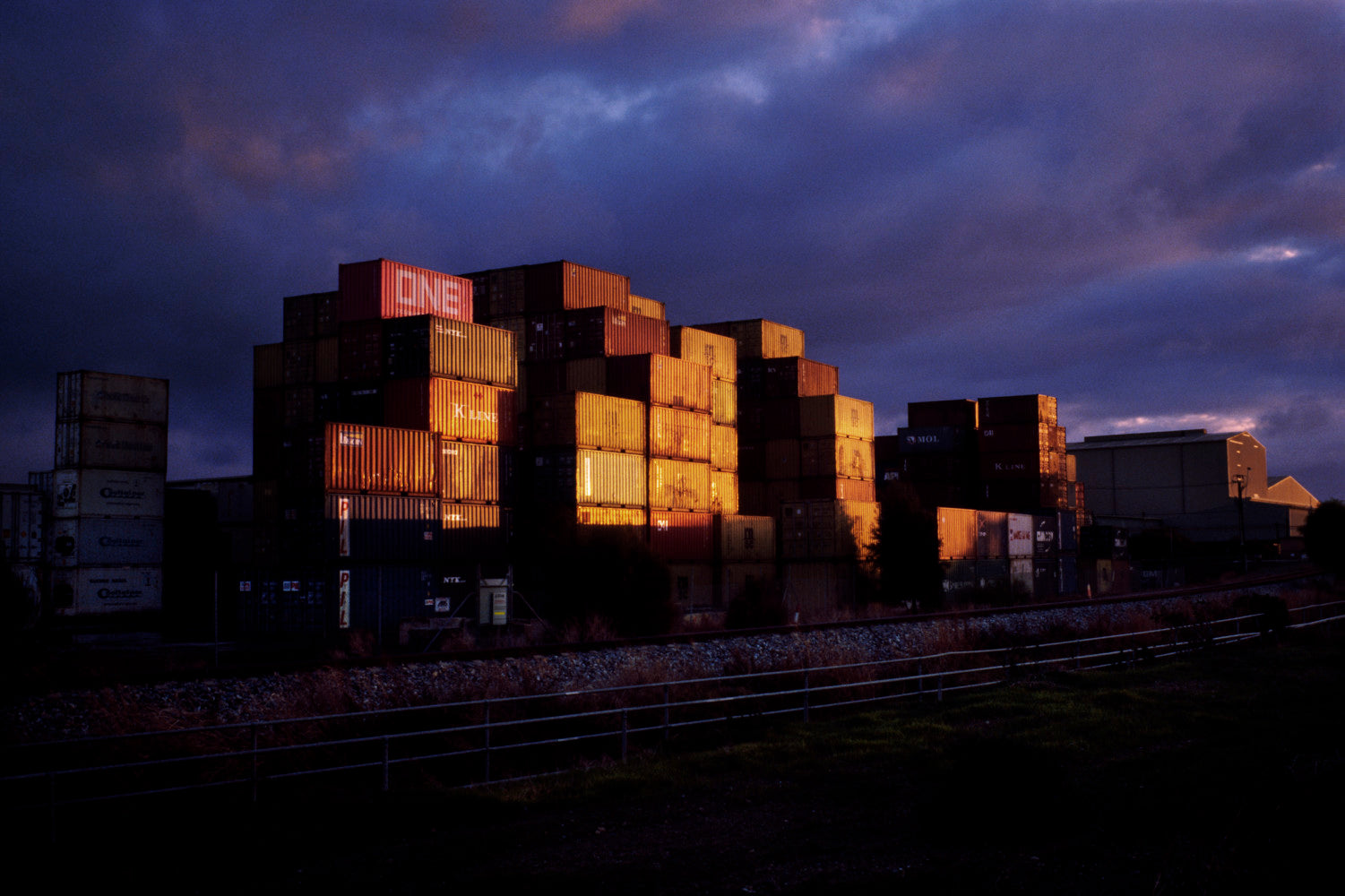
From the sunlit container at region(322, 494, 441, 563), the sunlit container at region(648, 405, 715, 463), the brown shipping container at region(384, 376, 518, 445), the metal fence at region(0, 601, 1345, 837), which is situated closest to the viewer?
the metal fence at region(0, 601, 1345, 837)

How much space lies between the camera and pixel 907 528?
41.6 metres

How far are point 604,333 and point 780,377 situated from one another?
510 inches

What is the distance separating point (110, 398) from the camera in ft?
107

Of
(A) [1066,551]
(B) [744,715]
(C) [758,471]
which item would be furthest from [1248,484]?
(B) [744,715]

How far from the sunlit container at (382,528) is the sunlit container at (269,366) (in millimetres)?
13314

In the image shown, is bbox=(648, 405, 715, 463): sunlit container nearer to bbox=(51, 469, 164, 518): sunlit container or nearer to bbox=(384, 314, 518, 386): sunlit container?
bbox=(384, 314, 518, 386): sunlit container

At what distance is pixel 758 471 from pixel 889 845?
134ft

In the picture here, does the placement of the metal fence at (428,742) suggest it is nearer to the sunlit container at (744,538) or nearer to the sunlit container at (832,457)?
the sunlit container at (744,538)

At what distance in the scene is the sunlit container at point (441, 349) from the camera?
32312 millimetres

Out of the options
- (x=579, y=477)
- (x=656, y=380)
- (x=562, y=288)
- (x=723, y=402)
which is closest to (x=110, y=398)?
(x=579, y=477)

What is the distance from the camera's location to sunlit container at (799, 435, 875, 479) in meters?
47.4

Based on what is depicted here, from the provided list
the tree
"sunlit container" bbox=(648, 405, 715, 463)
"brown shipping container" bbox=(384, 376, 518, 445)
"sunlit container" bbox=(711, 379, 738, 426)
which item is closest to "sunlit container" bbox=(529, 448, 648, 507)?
"brown shipping container" bbox=(384, 376, 518, 445)

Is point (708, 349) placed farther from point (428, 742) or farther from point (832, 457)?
point (428, 742)

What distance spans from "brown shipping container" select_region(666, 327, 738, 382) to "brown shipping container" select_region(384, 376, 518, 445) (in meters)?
12.5
